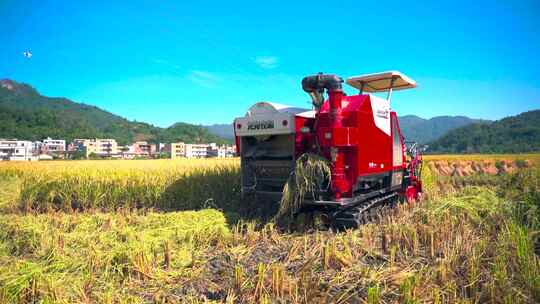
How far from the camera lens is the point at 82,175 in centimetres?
839

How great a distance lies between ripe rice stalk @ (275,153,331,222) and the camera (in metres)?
5.45

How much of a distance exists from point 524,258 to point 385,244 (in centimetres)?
147

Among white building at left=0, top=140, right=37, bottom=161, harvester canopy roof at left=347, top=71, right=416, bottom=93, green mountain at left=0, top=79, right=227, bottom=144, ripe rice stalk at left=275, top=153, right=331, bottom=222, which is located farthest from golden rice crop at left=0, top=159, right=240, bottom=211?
green mountain at left=0, top=79, right=227, bottom=144

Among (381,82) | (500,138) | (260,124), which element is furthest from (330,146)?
(500,138)

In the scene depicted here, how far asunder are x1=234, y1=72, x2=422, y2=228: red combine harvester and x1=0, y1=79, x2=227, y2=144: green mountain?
284ft

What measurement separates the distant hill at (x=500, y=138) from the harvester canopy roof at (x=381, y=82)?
5345cm

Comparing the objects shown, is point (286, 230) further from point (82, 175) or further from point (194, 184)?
point (82, 175)

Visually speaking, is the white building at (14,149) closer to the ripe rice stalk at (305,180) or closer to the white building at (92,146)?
the white building at (92,146)

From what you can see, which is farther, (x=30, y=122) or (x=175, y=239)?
(x=30, y=122)

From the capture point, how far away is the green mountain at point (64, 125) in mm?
79238

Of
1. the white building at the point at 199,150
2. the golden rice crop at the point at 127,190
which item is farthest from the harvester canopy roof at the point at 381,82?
the white building at the point at 199,150

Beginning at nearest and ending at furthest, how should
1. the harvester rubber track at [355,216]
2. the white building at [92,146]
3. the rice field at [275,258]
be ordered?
1. the rice field at [275,258]
2. the harvester rubber track at [355,216]
3. the white building at [92,146]

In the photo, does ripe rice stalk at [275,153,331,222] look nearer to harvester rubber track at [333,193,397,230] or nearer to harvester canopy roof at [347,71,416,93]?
harvester rubber track at [333,193,397,230]

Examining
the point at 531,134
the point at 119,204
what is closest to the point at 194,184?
the point at 119,204
